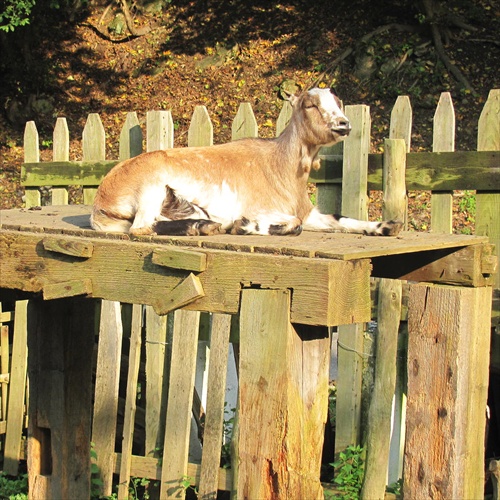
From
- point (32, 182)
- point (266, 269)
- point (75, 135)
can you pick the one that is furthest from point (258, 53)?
point (266, 269)

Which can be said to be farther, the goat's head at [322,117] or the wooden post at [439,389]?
the goat's head at [322,117]

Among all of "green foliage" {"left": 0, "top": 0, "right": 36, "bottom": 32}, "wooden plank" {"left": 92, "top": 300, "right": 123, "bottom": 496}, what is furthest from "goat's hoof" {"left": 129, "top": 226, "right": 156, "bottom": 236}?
"green foliage" {"left": 0, "top": 0, "right": 36, "bottom": 32}

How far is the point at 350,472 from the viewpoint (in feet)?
17.4

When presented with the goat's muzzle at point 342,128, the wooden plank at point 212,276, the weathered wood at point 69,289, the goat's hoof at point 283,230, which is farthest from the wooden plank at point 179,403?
the weathered wood at point 69,289

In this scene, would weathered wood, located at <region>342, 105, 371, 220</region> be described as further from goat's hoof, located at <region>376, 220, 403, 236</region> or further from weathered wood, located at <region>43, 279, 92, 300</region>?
weathered wood, located at <region>43, 279, 92, 300</region>

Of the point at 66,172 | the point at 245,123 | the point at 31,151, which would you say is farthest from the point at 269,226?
the point at 31,151

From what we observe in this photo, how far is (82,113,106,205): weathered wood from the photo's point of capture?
20.6 feet

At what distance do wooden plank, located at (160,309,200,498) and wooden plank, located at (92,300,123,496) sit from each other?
0.50 meters

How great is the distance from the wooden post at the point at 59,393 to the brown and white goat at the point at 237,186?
65 centimetres

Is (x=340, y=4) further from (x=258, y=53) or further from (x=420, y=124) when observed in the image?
(x=420, y=124)

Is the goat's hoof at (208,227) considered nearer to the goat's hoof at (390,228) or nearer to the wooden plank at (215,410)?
the goat's hoof at (390,228)

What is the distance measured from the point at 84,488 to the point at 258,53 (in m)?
10.9

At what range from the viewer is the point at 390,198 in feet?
17.0

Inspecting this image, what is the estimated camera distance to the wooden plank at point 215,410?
5504 mm
